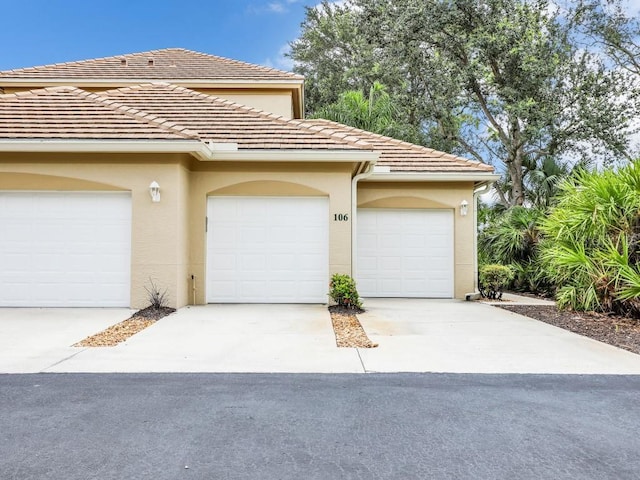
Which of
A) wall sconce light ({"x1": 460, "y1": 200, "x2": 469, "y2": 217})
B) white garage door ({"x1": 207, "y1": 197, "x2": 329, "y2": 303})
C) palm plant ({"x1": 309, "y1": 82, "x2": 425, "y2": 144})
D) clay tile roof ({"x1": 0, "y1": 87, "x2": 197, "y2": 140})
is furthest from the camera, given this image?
palm plant ({"x1": 309, "y1": 82, "x2": 425, "y2": 144})

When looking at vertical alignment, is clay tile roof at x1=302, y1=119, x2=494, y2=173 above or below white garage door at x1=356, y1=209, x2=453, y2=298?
above

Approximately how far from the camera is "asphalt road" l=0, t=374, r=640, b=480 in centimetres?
283

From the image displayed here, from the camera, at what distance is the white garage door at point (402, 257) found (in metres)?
11.7

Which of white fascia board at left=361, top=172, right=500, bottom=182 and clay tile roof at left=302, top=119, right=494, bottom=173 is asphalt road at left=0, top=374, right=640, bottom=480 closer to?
white fascia board at left=361, top=172, right=500, bottom=182

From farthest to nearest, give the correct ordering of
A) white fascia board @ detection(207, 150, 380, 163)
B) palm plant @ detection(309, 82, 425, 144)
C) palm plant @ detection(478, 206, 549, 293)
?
1. palm plant @ detection(309, 82, 425, 144)
2. palm plant @ detection(478, 206, 549, 293)
3. white fascia board @ detection(207, 150, 380, 163)

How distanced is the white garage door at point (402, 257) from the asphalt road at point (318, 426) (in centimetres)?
700

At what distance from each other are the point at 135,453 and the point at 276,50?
31870 mm

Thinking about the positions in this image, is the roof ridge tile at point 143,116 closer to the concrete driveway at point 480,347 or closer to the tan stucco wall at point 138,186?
the tan stucco wall at point 138,186

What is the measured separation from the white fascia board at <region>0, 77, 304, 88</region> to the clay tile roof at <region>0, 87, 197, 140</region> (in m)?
3.39

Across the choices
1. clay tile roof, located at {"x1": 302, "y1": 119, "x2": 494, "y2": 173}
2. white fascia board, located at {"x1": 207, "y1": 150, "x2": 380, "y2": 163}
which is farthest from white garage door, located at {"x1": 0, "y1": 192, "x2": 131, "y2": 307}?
clay tile roof, located at {"x1": 302, "y1": 119, "x2": 494, "y2": 173}

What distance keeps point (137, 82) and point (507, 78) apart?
1495 cm

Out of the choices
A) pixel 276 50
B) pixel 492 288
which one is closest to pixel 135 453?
pixel 492 288

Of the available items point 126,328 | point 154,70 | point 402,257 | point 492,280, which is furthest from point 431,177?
point 154,70

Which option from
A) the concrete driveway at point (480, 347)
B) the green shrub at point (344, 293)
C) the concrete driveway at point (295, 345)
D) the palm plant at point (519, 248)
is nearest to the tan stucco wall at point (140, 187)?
the concrete driveway at point (295, 345)
